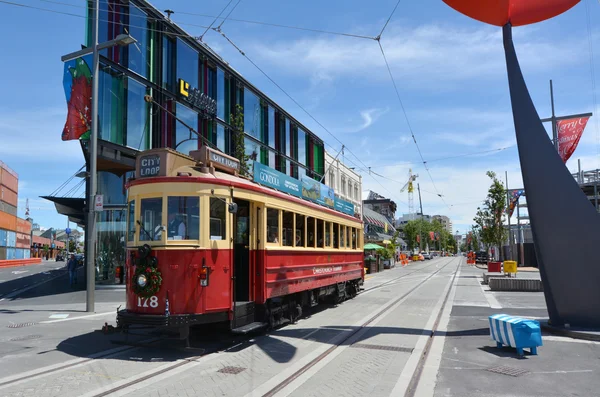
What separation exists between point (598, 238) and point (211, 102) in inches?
741

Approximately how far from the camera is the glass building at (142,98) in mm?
18192

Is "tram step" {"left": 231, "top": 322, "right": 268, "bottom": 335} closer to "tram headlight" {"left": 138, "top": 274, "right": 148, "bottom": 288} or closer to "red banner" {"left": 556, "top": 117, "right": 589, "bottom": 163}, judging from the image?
"tram headlight" {"left": 138, "top": 274, "right": 148, "bottom": 288}

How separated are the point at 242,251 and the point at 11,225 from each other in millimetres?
62263

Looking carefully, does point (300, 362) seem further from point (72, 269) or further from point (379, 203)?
point (379, 203)

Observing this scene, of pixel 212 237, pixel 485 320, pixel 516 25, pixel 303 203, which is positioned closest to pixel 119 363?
pixel 212 237

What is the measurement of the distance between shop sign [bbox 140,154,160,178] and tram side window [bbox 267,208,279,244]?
2.45 m

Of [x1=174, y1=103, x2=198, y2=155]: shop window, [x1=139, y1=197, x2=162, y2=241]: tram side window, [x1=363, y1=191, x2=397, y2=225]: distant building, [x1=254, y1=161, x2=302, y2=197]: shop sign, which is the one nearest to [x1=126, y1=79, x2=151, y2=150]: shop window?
[x1=174, y1=103, x2=198, y2=155]: shop window

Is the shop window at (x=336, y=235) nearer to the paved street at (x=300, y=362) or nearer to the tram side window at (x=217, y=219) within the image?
the paved street at (x=300, y=362)

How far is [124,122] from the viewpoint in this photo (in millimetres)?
18719

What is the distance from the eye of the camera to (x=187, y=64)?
886 inches

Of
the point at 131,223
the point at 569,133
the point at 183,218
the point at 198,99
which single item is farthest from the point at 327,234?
the point at 198,99

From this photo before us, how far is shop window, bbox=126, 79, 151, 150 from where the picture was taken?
19.0m

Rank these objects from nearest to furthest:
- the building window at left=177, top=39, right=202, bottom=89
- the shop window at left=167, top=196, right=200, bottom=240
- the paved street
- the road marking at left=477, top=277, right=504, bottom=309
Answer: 1. the paved street
2. the shop window at left=167, top=196, right=200, bottom=240
3. the road marking at left=477, top=277, right=504, bottom=309
4. the building window at left=177, top=39, right=202, bottom=89

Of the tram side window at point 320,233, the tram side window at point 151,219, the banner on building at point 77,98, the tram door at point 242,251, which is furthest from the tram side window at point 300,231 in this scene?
the banner on building at point 77,98
